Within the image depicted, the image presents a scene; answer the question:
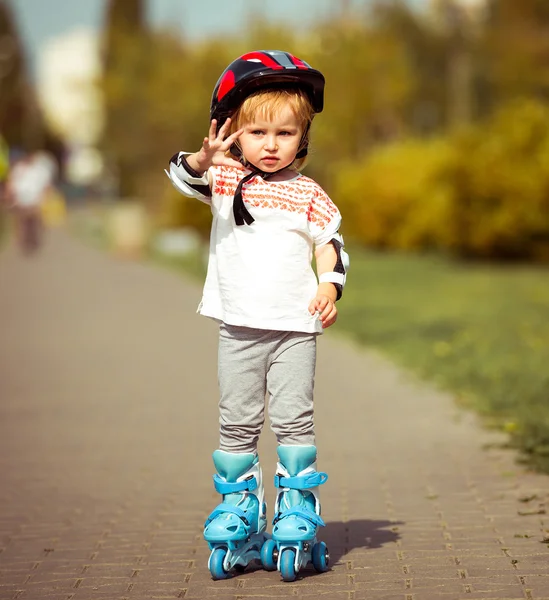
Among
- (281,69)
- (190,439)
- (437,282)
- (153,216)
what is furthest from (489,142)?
(153,216)

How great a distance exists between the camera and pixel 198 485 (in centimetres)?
625

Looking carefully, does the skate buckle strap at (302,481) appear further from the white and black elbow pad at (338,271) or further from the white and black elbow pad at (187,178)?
the white and black elbow pad at (187,178)

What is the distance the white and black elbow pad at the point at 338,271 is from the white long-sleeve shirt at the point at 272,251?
3 cm

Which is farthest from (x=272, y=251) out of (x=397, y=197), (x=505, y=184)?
(x=397, y=197)

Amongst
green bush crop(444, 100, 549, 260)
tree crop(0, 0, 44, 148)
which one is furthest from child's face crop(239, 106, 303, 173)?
tree crop(0, 0, 44, 148)

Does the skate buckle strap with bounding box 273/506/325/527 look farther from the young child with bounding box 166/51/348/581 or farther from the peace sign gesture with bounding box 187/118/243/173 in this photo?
the peace sign gesture with bounding box 187/118/243/173

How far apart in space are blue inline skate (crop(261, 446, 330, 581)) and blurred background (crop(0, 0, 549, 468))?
1.08m

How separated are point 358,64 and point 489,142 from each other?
16.7 m

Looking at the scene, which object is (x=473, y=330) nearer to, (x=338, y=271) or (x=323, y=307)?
(x=338, y=271)

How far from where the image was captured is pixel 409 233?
2748cm

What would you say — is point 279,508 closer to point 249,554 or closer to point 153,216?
point 249,554

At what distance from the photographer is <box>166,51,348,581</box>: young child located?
4332 millimetres

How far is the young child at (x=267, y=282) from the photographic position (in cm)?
433

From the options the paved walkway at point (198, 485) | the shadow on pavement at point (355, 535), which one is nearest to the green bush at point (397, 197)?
the paved walkway at point (198, 485)
